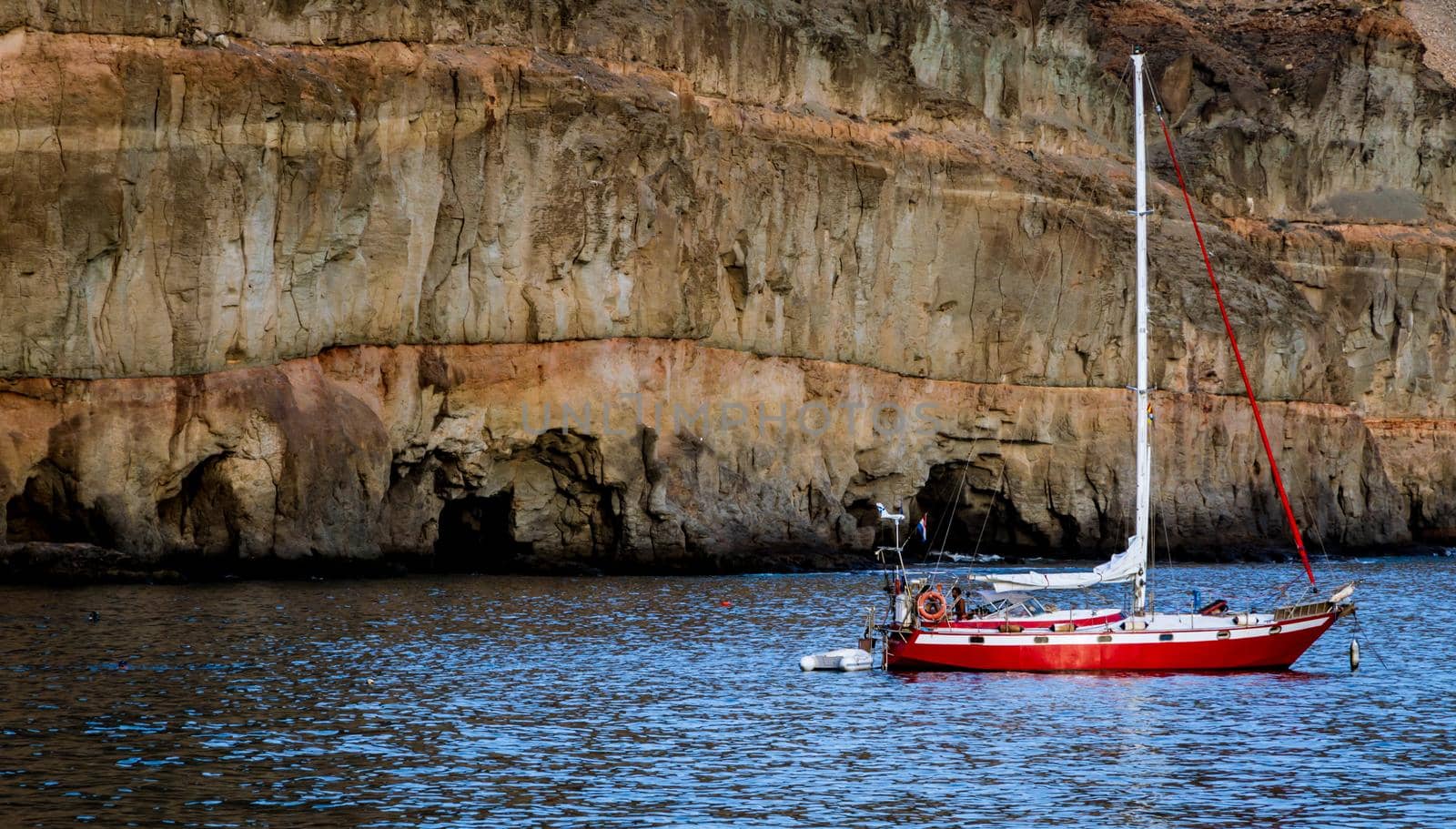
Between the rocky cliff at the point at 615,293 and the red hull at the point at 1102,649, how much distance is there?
25387mm

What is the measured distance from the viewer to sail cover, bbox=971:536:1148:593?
3984 centimetres

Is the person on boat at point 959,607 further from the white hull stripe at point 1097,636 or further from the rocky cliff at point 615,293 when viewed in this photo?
the rocky cliff at point 615,293

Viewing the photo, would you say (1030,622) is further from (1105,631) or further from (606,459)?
(606,459)

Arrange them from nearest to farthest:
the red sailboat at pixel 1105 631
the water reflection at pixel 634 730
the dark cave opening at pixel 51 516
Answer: the water reflection at pixel 634 730 < the red sailboat at pixel 1105 631 < the dark cave opening at pixel 51 516

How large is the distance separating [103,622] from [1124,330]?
53478 millimetres

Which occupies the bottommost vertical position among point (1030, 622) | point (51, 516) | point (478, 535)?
point (1030, 622)

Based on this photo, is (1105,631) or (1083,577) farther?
(1083,577)

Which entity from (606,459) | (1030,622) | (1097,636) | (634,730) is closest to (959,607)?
(1030,622)

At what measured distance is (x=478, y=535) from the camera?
69.8 m

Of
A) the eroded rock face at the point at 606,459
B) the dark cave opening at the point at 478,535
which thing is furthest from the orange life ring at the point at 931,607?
the dark cave opening at the point at 478,535

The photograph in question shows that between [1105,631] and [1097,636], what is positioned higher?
[1105,631]

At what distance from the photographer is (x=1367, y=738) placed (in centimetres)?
3203

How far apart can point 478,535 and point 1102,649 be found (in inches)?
1371

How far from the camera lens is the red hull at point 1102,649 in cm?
3903
